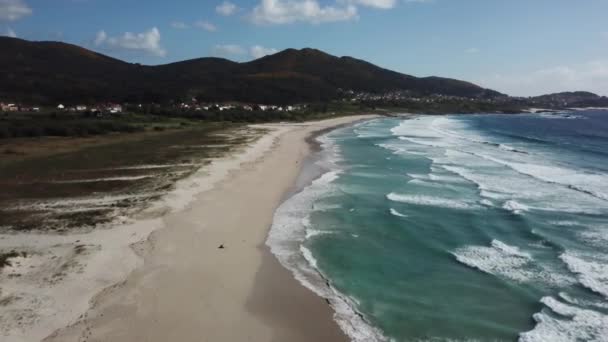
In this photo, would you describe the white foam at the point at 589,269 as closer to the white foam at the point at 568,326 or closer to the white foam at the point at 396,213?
the white foam at the point at 568,326

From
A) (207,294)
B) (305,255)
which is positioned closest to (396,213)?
(305,255)

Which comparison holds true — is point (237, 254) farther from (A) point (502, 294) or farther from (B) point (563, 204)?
(B) point (563, 204)

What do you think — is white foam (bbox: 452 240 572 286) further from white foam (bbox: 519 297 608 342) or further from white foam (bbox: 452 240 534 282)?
white foam (bbox: 519 297 608 342)

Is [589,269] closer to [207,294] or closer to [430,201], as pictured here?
[430,201]

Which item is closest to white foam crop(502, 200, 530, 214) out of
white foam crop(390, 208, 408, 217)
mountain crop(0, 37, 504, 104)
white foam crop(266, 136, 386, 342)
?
white foam crop(390, 208, 408, 217)

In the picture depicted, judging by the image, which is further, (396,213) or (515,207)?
(515,207)

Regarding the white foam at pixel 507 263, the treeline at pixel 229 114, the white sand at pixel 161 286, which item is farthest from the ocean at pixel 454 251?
the treeline at pixel 229 114
